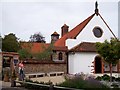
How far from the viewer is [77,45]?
1544 inches

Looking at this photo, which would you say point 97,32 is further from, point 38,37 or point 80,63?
point 38,37

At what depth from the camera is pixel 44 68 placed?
34.4 m

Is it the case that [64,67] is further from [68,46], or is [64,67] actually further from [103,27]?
[103,27]

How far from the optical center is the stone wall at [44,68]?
3353cm

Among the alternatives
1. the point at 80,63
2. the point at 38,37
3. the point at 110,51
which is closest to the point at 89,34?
the point at 80,63

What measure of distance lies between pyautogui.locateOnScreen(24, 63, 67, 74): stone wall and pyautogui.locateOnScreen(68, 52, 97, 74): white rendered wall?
1.50 m

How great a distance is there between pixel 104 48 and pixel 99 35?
12.9m

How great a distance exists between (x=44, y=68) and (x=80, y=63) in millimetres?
5518

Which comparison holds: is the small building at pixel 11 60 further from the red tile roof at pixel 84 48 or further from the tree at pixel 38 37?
the tree at pixel 38 37

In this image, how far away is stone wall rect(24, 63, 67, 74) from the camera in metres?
33.5

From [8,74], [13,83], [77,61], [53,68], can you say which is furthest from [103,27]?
[13,83]

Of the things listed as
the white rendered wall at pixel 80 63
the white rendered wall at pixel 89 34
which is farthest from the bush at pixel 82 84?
the white rendered wall at pixel 89 34

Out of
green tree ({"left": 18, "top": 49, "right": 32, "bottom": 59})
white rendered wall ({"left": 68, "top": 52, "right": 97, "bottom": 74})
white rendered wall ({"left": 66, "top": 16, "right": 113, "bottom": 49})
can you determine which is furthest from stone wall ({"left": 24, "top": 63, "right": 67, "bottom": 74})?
green tree ({"left": 18, "top": 49, "right": 32, "bottom": 59})

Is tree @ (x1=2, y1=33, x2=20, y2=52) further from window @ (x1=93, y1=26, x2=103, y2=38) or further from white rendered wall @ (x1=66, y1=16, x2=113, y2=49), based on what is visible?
window @ (x1=93, y1=26, x2=103, y2=38)
